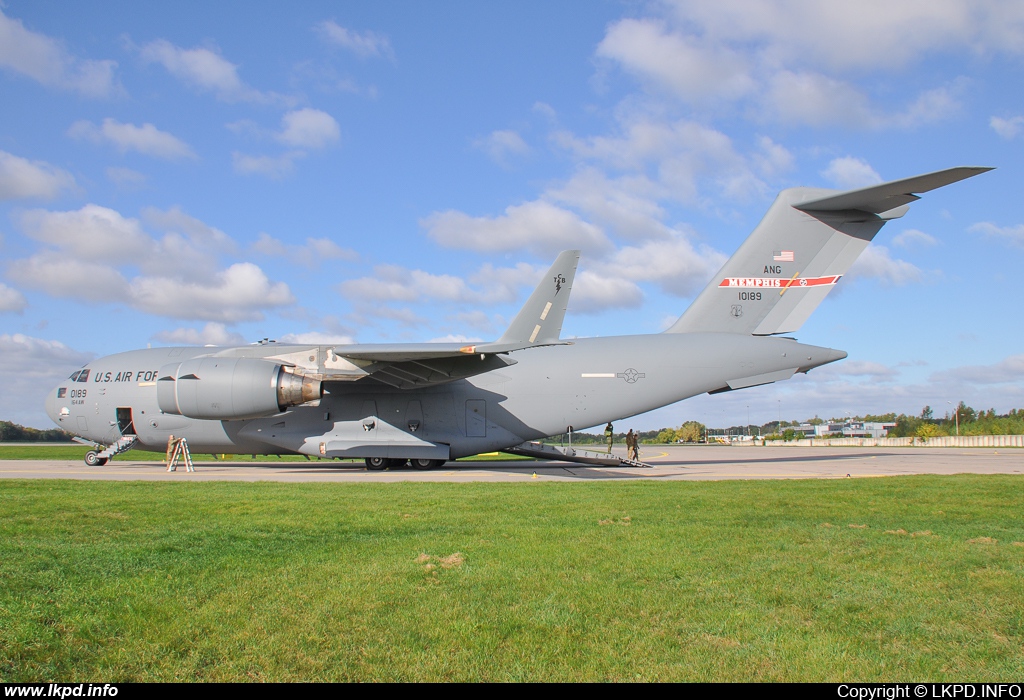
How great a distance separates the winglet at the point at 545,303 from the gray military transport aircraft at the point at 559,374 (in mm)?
1387

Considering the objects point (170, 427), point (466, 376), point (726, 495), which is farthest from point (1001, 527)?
point (170, 427)

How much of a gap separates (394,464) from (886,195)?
14424mm

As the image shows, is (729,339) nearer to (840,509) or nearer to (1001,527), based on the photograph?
(840,509)

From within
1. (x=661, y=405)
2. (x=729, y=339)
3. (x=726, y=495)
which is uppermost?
(x=729, y=339)

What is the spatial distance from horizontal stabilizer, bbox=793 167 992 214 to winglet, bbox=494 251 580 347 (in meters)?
6.74

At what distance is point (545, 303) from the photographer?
16000 millimetres

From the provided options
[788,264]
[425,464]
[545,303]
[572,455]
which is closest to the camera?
[545,303]

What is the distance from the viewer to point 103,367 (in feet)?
65.4

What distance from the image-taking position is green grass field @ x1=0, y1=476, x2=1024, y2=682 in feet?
11.1

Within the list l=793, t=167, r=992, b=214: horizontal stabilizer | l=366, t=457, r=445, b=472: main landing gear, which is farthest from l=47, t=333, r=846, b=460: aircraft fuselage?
l=793, t=167, r=992, b=214: horizontal stabilizer

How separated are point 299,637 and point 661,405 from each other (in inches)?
613

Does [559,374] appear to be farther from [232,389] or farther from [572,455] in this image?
[232,389]

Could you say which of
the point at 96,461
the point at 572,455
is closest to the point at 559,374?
the point at 572,455

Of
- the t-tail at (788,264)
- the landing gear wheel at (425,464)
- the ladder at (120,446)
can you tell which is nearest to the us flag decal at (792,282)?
the t-tail at (788,264)
